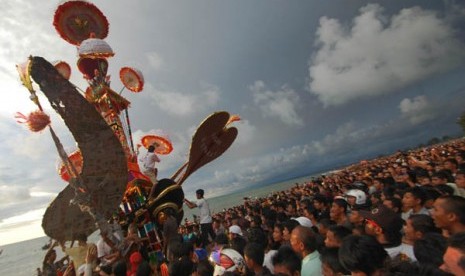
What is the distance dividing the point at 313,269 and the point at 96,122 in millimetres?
4462

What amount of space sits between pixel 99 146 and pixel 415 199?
5.50 metres

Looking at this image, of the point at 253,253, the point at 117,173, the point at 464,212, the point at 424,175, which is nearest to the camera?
the point at 464,212

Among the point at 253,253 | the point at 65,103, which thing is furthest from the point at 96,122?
the point at 253,253

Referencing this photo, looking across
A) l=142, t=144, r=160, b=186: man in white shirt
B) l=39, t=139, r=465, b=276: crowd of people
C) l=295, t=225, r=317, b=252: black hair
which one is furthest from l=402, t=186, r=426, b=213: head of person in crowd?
l=142, t=144, r=160, b=186: man in white shirt

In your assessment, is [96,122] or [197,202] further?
[197,202]

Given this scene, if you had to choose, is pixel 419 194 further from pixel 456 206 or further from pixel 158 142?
pixel 158 142

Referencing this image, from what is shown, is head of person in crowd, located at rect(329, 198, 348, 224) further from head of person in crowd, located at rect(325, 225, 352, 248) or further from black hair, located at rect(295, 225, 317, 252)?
black hair, located at rect(295, 225, 317, 252)

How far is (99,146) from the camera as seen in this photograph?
575 cm

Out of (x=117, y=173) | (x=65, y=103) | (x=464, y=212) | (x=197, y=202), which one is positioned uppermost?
(x=65, y=103)

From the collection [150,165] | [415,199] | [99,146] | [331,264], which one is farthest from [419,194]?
[150,165]

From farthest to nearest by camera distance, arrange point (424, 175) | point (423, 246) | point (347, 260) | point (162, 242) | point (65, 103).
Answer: point (162, 242), point (424, 175), point (65, 103), point (423, 246), point (347, 260)

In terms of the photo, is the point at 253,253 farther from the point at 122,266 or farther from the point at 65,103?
the point at 65,103

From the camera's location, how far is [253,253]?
3.69 m

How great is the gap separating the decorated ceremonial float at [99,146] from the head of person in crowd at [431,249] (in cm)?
517
